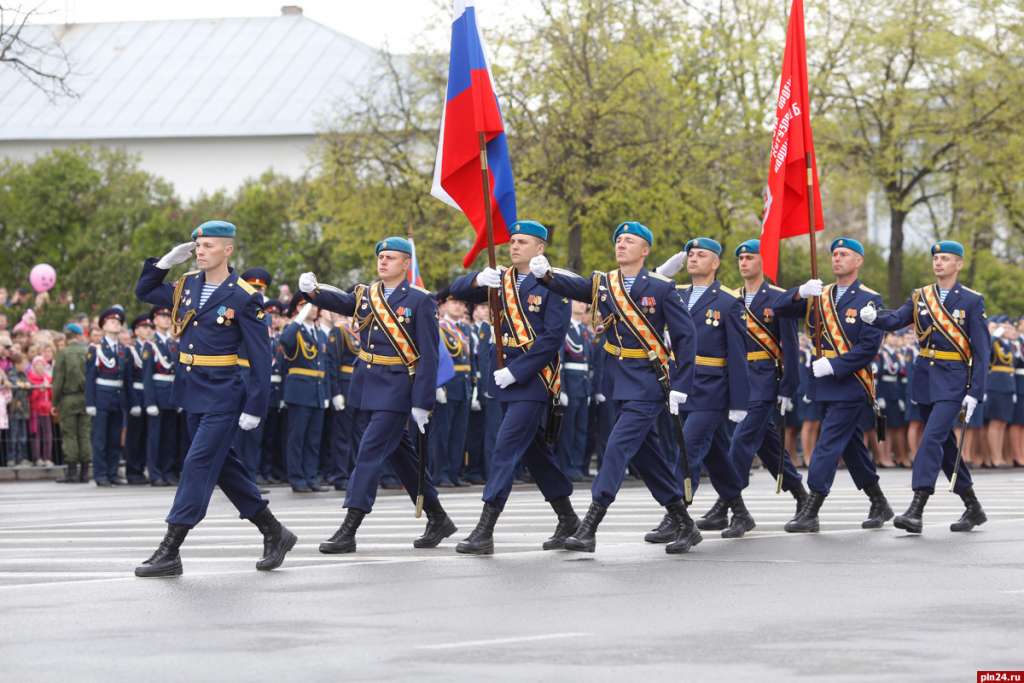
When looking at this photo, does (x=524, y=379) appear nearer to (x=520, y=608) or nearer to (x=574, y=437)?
(x=520, y=608)

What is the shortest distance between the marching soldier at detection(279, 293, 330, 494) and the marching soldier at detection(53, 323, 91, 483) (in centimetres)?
312

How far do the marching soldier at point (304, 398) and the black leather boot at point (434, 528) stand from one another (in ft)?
24.3

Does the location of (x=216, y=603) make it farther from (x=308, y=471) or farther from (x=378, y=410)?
(x=308, y=471)

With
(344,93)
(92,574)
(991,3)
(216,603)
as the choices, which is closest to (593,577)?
(216,603)

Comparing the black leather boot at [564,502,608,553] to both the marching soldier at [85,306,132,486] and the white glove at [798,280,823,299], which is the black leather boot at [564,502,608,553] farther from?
the marching soldier at [85,306,132,486]

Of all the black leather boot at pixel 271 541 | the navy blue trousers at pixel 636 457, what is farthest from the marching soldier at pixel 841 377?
the black leather boot at pixel 271 541

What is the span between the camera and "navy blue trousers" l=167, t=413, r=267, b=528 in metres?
10.8

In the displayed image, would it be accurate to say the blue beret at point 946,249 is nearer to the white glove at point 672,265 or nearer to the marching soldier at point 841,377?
the marching soldier at point 841,377

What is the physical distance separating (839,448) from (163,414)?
991 cm

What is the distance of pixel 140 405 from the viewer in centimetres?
2130

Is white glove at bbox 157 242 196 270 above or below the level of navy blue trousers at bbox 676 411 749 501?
above

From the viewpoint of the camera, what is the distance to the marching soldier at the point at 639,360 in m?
11.8

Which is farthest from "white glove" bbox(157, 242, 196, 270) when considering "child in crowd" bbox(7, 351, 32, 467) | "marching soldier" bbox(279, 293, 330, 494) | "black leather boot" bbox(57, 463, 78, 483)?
"child in crowd" bbox(7, 351, 32, 467)

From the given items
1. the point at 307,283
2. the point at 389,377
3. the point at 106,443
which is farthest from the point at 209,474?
the point at 106,443
